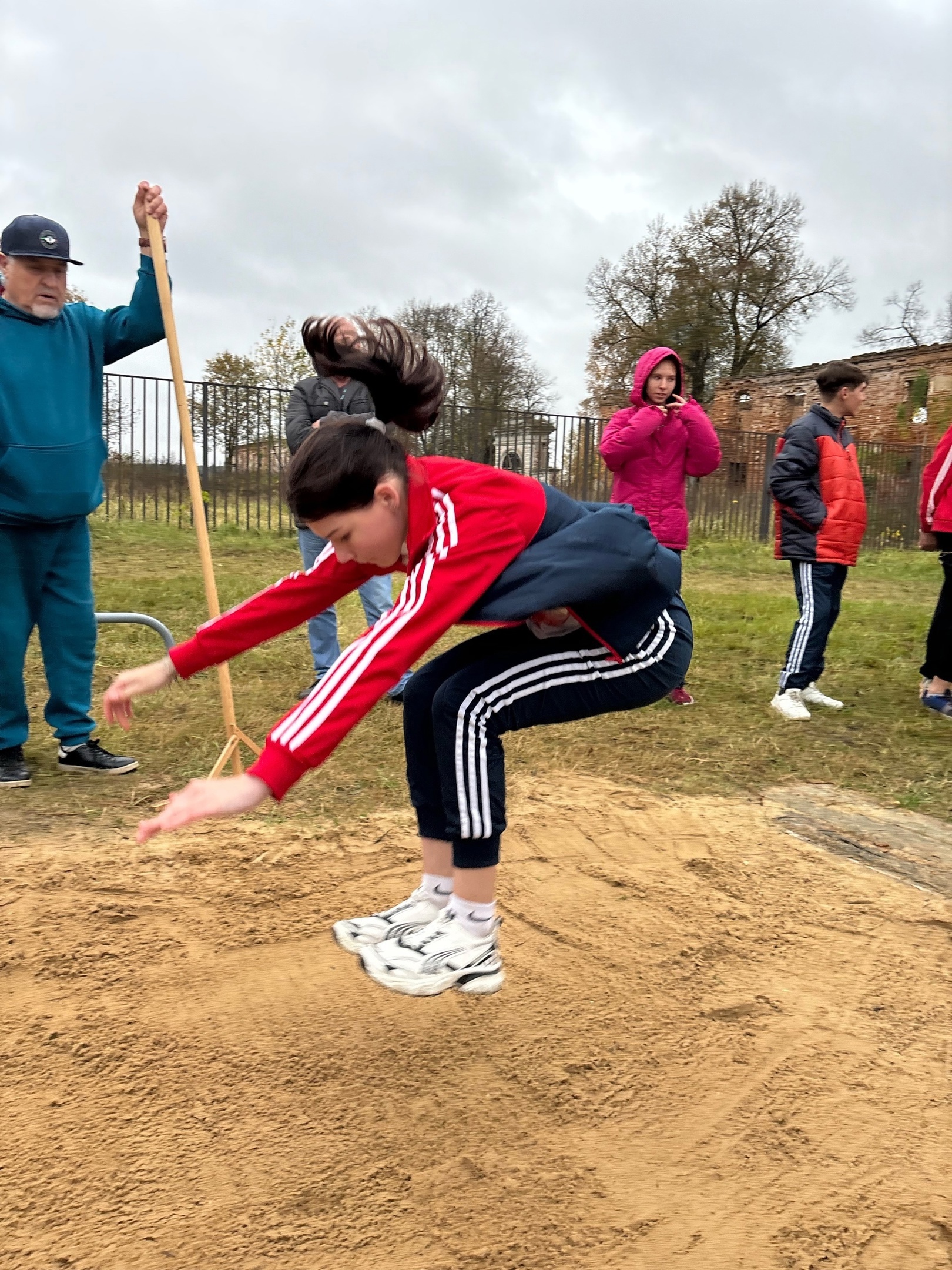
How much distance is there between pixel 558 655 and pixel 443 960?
0.77 meters

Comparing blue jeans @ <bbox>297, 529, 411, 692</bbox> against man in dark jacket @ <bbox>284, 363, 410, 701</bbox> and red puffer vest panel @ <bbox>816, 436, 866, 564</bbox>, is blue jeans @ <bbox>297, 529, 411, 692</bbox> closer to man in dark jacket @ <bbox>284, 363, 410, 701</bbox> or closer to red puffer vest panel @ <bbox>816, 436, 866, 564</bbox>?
man in dark jacket @ <bbox>284, 363, 410, 701</bbox>

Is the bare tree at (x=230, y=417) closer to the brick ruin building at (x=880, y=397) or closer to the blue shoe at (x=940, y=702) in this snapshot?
the blue shoe at (x=940, y=702)

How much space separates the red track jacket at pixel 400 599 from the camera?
1.90 m

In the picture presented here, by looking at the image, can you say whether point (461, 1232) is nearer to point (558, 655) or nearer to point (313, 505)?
point (558, 655)

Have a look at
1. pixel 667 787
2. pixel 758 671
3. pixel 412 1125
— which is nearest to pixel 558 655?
pixel 412 1125

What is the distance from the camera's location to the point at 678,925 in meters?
3.04

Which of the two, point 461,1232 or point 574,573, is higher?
point 574,573

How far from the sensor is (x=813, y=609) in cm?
552

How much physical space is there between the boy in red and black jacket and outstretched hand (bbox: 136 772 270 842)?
4.28m

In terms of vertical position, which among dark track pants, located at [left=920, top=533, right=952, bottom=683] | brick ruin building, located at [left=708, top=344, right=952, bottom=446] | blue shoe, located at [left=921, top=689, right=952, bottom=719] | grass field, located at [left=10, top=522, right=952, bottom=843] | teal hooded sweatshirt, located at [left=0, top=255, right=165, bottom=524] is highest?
brick ruin building, located at [left=708, top=344, right=952, bottom=446]

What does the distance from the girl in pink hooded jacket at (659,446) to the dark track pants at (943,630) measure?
1.38m

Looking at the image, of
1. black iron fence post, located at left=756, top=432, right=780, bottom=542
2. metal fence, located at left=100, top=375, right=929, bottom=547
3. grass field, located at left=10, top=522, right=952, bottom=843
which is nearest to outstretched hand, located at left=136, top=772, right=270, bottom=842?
grass field, located at left=10, top=522, right=952, bottom=843

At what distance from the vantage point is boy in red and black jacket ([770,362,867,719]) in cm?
546

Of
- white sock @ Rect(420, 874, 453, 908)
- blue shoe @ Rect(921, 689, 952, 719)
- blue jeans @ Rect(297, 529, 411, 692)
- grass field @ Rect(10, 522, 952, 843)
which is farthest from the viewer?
blue shoe @ Rect(921, 689, 952, 719)
